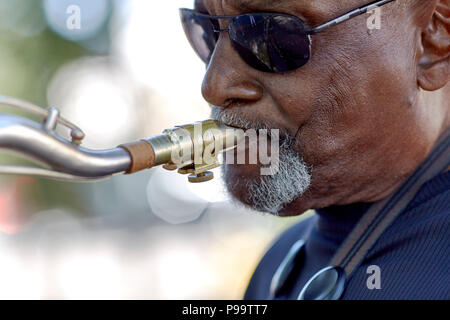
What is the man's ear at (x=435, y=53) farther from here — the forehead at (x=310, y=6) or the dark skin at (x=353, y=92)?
the forehead at (x=310, y=6)

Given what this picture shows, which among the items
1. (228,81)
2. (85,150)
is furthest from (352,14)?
(85,150)

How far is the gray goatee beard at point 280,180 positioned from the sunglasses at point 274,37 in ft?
0.74

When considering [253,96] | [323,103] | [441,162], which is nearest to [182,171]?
[253,96]

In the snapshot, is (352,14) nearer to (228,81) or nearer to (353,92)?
(353,92)

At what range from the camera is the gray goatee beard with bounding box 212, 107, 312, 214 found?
6.65ft

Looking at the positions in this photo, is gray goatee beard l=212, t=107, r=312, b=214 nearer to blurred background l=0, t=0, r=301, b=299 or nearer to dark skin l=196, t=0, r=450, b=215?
dark skin l=196, t=0, r=450, b=215

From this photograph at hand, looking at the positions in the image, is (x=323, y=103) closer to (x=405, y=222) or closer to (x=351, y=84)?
(x=351, y=84)

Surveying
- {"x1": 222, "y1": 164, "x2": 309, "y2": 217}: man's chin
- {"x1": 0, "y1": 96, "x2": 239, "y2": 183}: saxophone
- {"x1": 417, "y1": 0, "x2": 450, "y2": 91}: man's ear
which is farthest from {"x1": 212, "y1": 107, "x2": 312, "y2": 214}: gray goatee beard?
{"x1": 417, "y1": 0, "x2": 450, "y2": 91}: man's ear

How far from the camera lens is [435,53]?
1993 mm

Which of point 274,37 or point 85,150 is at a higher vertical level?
point 274,37

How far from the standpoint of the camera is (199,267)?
9.74 m

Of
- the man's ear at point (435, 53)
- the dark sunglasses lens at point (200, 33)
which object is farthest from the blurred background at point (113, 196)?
the man's ear at point (435, 53)

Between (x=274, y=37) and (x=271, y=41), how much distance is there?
20 mm

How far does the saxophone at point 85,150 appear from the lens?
1.28 m
